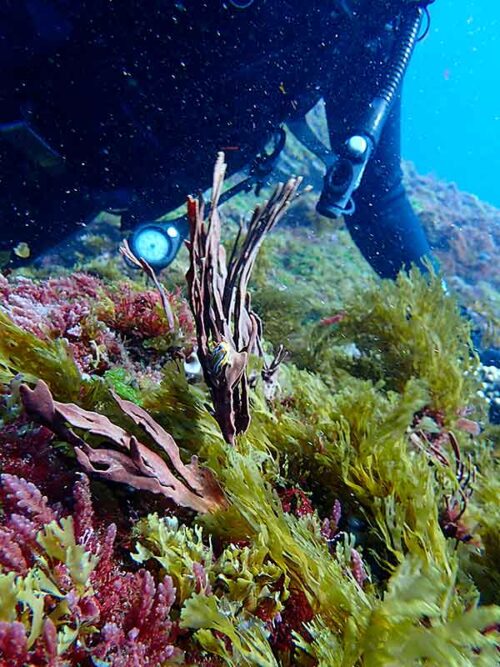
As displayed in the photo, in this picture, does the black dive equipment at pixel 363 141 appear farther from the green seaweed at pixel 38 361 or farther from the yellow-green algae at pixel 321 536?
the green seaweed at pixel 38 361

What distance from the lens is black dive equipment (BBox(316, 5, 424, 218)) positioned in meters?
4.25

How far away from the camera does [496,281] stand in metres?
12.0

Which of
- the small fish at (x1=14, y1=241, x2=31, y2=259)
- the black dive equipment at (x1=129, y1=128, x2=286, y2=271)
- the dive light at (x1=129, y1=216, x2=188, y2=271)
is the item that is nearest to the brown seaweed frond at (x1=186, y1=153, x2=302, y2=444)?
the black dive equipment at (x1=129, y1=128, x2=286, y2=271)

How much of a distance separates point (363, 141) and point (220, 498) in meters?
3.95

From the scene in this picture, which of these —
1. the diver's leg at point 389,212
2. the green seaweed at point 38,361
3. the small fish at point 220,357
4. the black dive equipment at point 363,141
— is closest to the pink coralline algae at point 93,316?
the green seaweed at point 38,361

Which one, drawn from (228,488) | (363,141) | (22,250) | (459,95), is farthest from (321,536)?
(459,95)

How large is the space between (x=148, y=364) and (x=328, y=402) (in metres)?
1.07

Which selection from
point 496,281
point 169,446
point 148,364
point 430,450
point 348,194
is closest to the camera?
point 169,446

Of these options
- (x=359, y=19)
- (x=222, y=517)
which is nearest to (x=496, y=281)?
(x=359, y=19)

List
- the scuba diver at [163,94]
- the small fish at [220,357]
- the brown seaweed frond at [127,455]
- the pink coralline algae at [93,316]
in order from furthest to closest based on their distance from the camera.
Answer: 1. the scuba diver at [163,94]
2. the pink coralline algae at [93,316]
3. the small fish at [220,357]
4. the brown seaweed frond at [127,455]

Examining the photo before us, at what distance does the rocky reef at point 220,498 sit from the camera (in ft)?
3.41

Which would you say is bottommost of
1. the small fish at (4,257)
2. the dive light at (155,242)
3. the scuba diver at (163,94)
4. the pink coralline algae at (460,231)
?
the small fish at (4,257)

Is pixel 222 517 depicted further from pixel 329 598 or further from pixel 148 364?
pixel 148 364

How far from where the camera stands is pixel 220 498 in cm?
149
